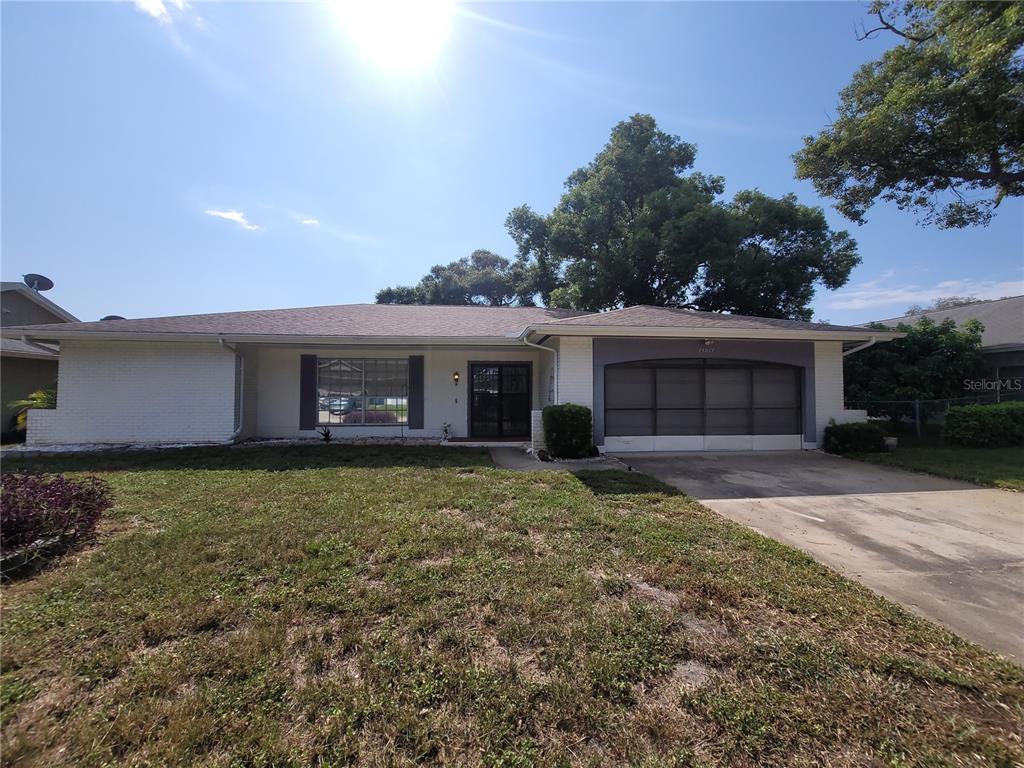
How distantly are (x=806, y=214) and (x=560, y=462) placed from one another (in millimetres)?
15613

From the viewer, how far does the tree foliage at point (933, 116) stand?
8.25 metres

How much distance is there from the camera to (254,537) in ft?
12.9

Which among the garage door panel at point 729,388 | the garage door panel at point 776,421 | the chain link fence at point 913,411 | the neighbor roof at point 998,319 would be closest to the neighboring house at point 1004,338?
the neighbor roof at point 998,319

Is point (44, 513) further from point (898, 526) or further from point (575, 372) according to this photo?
point (898, 526)

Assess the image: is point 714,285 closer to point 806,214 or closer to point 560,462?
point 806,214

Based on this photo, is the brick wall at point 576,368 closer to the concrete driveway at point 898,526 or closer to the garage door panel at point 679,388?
the garage door panel at point 679,388

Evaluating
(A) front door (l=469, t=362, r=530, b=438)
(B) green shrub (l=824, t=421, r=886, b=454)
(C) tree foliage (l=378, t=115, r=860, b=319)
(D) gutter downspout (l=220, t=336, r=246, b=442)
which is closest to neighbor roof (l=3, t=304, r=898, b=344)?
(D) gutter downspout (l=220, t=336, r=246, b=442)

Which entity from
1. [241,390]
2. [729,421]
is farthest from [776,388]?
[241,390]

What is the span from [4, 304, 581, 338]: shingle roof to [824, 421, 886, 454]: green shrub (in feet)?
21.3

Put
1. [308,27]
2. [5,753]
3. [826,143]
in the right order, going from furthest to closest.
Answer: [826,143], [308,27], [5,753]

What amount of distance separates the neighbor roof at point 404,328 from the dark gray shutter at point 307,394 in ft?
3.80

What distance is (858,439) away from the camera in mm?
8875

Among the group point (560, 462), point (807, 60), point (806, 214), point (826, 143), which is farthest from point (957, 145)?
point (560, 462)

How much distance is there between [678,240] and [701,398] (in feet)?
28.7
